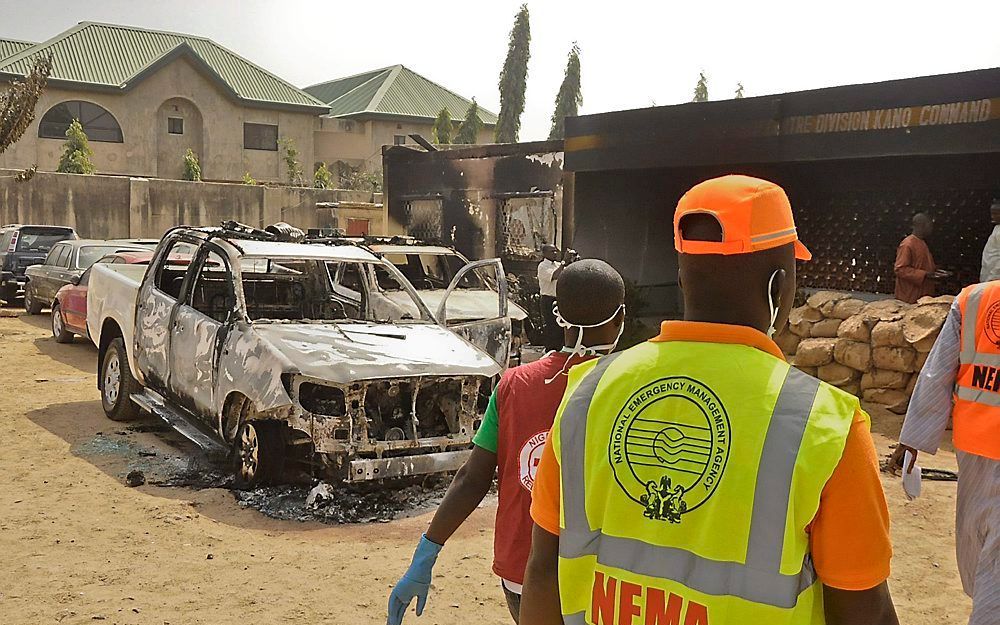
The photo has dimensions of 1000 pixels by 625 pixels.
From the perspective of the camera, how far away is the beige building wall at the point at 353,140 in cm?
4644

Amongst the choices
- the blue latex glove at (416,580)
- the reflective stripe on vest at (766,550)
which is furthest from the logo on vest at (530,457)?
the reflective stripe on vest at (766,550)

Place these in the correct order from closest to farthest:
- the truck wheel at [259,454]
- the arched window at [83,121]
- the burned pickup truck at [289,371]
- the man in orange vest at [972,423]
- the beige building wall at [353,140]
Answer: the man in orange vest at [972,423] < the burned pickup truck at [289,371] < the truck wheel at [259,454] < the arched window at [83,121] < the beige building wall at [353,140]

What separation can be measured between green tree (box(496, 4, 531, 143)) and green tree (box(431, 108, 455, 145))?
8.04ft

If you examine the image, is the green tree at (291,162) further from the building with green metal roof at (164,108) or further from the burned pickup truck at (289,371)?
the burned pickup truck at (289,371)

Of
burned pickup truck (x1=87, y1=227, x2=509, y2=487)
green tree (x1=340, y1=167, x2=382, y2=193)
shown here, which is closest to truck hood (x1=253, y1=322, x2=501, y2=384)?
burned pickup truck (x1=87, y1=227, x2=509, y2=487)

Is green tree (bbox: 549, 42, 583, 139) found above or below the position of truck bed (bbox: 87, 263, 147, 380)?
above

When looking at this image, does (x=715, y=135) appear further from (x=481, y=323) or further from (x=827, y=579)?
(x=827, y=579)

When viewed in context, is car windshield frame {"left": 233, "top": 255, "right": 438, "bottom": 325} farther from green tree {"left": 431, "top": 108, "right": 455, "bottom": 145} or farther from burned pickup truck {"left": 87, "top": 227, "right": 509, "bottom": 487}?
green tree {"left": 431, "top": 108, "right": 455, "bottom": 145}

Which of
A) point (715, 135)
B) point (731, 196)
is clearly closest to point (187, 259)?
point (715, 135)

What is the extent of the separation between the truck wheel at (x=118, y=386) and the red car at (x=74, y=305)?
392 centimetres

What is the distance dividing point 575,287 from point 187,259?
23.5ft

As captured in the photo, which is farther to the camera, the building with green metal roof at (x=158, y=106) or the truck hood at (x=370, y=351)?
→ the building with green metal roof at (x=158, y=106)

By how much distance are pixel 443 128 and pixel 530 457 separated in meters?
42.9

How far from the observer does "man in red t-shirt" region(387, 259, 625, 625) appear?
269 centimetres
